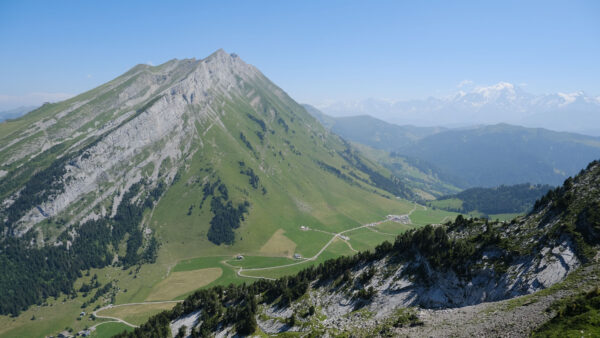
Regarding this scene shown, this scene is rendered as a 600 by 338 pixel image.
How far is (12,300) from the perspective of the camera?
16812 cm

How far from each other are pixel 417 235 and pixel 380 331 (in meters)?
31.1

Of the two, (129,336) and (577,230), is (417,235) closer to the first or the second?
(577,230)

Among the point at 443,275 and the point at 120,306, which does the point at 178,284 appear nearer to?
the point at 120,306

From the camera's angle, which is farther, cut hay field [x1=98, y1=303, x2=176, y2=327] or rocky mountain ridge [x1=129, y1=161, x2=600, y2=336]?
cut hay field [x1=98, y1=303, x2=176, y2=327]

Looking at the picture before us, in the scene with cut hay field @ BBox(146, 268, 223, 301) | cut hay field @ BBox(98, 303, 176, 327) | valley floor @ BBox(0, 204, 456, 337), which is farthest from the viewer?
cut hay field @ BBox(146, 268, 223, 301)

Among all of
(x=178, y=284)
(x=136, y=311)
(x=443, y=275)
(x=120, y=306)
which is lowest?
(x=120, y=306)

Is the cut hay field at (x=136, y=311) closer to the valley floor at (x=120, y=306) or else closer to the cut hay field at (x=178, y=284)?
the valley floor at (x=120, y=306)

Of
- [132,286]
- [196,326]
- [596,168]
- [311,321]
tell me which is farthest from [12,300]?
[596,168]

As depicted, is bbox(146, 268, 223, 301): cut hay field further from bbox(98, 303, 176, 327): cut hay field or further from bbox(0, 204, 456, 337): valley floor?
bbox(98, 303, 176, 327): cut hay field

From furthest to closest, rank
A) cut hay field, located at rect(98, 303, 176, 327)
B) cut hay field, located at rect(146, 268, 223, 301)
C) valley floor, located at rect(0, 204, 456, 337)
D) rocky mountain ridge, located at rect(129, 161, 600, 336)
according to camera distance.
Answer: cut hay field, located at rect(146, 268, 223, 301)
cut hay field, located at rect(98, 303, 176, 327)
valley floor, located at rect(0, 204, 456, 337)
rocky mountain ridge, located at rect(129, 161, 600, 336)

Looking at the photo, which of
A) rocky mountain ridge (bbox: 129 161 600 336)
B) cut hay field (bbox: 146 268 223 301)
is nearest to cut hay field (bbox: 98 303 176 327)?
cut hay field (bbox: 146 268 223 301)

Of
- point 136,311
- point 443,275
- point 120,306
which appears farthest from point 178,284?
point 443,275

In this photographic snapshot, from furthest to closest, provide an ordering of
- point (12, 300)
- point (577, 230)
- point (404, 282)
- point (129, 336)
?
point (12, 300) → point (129, 336) → point (404, 282) → point (577, 230)

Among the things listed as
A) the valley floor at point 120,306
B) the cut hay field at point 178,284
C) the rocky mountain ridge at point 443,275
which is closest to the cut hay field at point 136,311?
the valley floor at point 120,306
